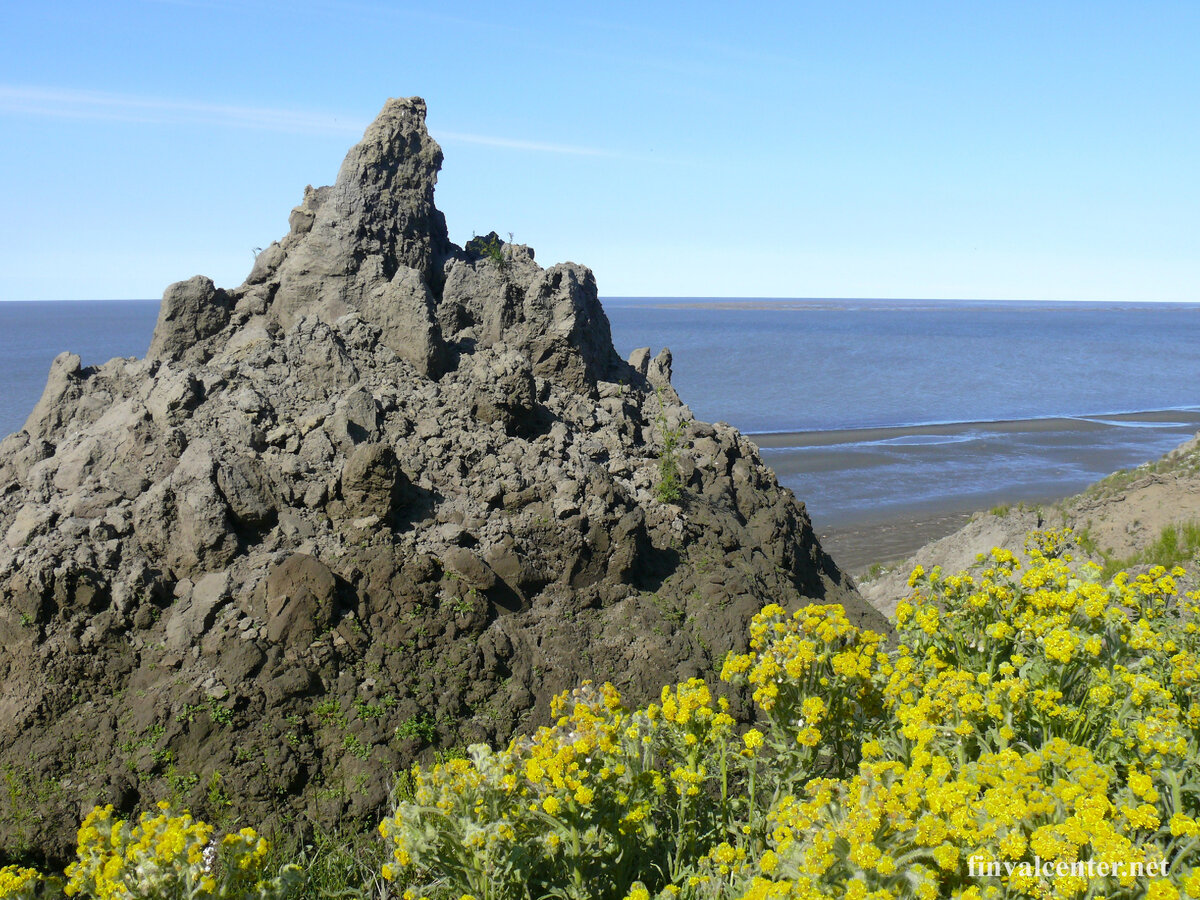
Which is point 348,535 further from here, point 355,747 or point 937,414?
point 937,414

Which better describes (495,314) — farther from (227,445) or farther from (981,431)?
(981,431)

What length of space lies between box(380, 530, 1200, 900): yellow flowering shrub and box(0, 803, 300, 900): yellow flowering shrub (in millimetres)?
734

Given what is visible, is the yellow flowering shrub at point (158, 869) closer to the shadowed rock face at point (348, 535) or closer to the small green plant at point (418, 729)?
the shadowed rock face at point (348, 535)

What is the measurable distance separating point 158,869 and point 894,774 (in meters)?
3.47

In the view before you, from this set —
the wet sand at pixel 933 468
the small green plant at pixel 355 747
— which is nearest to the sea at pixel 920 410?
the wet sand at pixel 933 468

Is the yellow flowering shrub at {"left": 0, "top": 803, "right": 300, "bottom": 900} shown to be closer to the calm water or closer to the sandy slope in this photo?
the sandy slope

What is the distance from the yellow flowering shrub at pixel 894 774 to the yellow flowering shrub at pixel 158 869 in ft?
2.41

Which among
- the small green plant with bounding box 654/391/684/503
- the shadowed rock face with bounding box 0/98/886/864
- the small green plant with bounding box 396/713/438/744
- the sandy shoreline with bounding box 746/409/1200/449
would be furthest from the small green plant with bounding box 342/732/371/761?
the sandy shoreline with bounding box 746/409/1200/449

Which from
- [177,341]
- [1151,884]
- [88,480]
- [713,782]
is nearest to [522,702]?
[713,782]

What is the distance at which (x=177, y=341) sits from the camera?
11289 millimetres

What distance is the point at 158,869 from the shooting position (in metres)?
4.31

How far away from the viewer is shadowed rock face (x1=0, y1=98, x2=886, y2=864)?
285 inches

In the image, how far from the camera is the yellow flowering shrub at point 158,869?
4.26m

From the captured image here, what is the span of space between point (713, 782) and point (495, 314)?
21.2 ft
